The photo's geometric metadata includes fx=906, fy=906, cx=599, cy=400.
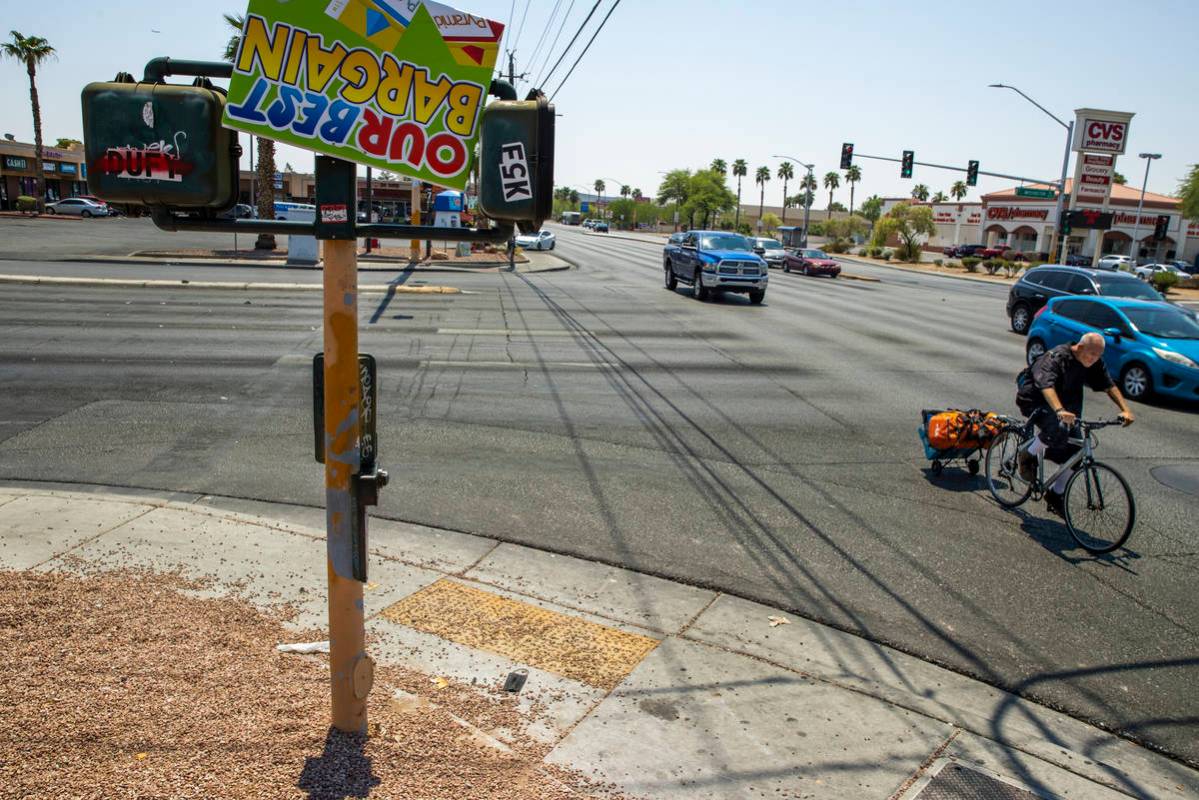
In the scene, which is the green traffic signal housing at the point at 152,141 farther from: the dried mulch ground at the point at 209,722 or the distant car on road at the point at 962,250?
the distant car on road at the point at 962,250

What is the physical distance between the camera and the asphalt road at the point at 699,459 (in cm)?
596

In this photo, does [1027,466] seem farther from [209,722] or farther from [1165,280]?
[1165,280]

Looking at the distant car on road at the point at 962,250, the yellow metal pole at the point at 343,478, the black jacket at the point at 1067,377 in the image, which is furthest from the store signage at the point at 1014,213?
the yellow metal pole at the point at 343,478

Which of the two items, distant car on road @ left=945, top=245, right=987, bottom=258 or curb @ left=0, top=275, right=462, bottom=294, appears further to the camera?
Answer: distant car on road @ left=945, top=245, right=987, bottom=258

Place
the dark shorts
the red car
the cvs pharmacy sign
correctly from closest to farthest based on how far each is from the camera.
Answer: the dark shorts, the red car, the cvs pharmacy sign

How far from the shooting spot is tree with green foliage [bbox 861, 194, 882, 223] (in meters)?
144

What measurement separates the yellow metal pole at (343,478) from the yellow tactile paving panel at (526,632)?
126cm

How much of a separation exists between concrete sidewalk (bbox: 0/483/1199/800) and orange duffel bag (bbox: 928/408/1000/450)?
3734 mm

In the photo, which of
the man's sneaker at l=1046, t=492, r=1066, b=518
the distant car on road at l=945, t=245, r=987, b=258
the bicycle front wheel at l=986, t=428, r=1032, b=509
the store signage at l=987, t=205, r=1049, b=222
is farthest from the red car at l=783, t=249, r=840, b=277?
the store signage at l=987, t=205, r=1049, b=222

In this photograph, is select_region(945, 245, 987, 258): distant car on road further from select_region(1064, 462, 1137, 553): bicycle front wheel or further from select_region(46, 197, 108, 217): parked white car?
select_region(1064, 462, 1137, 553): bicycle front wheel

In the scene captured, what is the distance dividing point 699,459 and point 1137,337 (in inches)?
358

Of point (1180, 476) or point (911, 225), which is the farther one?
point (911, 225)

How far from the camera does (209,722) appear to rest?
4.03 metres

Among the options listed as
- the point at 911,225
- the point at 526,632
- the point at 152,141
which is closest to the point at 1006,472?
the point at 526,632
